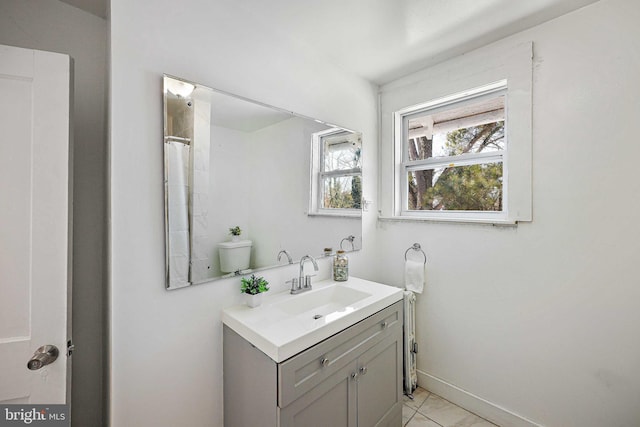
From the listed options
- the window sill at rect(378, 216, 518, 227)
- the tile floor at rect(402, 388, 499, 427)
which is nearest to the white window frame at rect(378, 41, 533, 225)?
the window sill at rect(378, 216, 518, 227)

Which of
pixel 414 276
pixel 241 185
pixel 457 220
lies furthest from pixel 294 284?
pixel 457 220

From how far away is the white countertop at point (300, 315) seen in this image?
1.06m

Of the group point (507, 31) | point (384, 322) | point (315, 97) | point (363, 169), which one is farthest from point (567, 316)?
point (315, 97)

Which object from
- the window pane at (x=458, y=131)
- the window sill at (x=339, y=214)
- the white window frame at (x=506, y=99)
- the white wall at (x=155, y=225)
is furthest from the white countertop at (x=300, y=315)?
the window pane at (x=458, y=131)

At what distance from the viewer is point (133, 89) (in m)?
1.06

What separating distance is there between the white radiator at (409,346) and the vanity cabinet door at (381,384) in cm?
37

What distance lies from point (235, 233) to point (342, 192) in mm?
915

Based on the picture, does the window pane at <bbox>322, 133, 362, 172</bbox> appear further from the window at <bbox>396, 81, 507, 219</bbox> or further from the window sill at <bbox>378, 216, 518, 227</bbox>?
the window sill at <bbox>378, 216, 518, 227</bbox>

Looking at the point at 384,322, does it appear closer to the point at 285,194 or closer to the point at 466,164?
the point at 285,194

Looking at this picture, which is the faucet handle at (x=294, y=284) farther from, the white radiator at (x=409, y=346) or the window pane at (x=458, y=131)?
the window pane at (x=458, y=131)

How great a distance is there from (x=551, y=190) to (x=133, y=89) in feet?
7.22

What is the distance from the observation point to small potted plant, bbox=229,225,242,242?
135cm

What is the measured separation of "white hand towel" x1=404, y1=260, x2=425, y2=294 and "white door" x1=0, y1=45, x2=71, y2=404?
1.99m

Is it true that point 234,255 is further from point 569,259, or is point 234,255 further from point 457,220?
point 569,259
